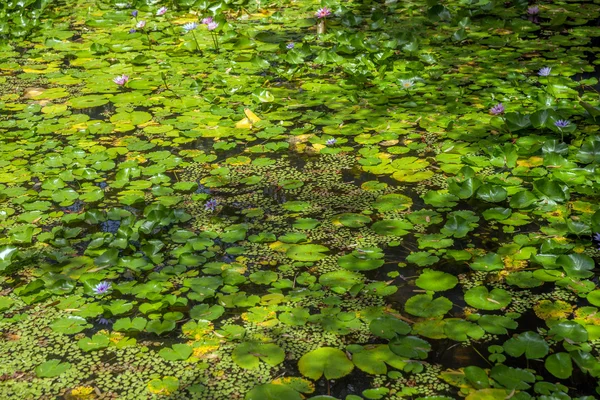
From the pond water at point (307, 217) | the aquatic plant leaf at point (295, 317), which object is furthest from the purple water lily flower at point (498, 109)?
the aquatic plant leaf at point (295, 317)

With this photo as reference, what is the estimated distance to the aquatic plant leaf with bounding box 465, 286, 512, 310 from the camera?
84.7 inches

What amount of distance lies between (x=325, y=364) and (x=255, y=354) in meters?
0.19

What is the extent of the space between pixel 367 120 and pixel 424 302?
153cm

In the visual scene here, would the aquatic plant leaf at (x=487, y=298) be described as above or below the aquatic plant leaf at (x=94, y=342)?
below

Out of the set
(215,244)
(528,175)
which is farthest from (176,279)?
(528,175)

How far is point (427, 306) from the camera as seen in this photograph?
7.09 ft

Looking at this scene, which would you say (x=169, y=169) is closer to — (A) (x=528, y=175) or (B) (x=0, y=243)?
(B) (x=0, y=243)

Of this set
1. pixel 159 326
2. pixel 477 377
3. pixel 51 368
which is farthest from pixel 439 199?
pixel 51 368

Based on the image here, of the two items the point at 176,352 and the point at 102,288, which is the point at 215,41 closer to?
the point at 102,288

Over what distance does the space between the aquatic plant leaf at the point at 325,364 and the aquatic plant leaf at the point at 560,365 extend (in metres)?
0.50

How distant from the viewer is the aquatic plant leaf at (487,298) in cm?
215

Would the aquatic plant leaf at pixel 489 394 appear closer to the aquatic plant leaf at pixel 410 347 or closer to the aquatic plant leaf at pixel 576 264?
the aquatic plant leaf at pixel 410 347

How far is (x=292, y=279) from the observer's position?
91.9 inches

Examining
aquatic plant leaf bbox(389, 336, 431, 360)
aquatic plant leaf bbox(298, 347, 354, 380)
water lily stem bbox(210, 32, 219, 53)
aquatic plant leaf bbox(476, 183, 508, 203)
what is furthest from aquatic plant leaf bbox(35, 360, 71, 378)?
water lily stem bbox(210, 32, 219, 53)
